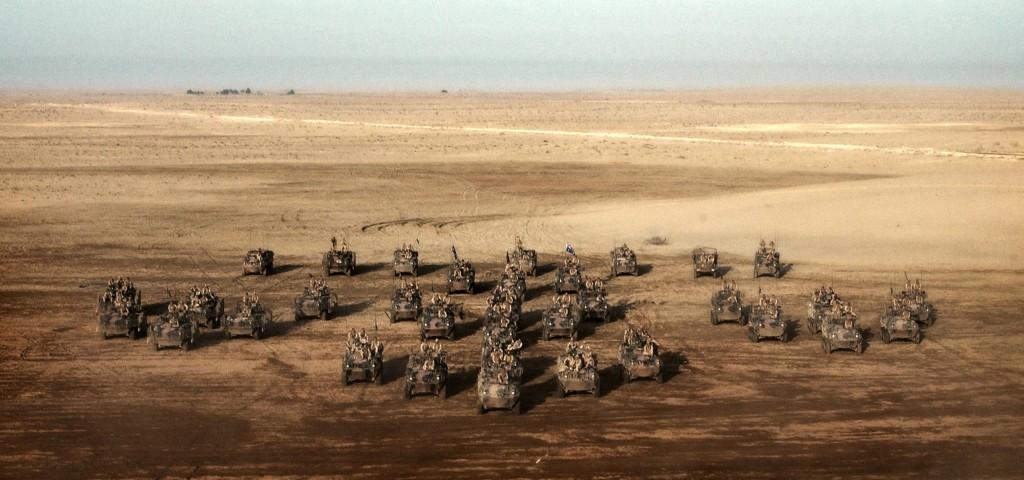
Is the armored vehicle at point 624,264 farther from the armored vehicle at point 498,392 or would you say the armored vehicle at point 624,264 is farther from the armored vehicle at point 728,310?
the armored vehicle at point 498,392

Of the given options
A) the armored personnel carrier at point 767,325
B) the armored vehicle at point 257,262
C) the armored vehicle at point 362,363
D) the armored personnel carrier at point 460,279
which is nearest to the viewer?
the armored vehicle at point 362,363

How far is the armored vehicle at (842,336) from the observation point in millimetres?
22750

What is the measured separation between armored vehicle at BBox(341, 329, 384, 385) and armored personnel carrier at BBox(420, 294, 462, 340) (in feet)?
9.55

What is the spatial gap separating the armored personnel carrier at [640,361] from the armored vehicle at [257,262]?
570 inches

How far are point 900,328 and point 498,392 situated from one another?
10194 millimetres

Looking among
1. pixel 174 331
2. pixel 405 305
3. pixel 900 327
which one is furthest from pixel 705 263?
pixel 174 331

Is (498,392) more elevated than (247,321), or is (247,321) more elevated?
(498,392)

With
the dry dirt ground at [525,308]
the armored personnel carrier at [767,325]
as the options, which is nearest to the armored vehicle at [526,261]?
the dry dirt ground at [525,308]

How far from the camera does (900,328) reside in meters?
23.4

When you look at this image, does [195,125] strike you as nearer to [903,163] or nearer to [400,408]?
[903,163]

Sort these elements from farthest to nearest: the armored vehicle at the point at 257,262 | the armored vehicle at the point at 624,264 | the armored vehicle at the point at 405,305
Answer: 1. the armored vehicle at the point at 257,262
2. the armored vehicle at the point at 624,264
3. the armored vehicle at the point at 405,305

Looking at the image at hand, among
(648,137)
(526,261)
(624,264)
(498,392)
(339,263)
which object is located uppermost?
(648,137)

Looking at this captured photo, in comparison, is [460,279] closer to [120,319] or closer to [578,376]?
[120,319]

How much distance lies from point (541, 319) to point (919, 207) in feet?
70.3
